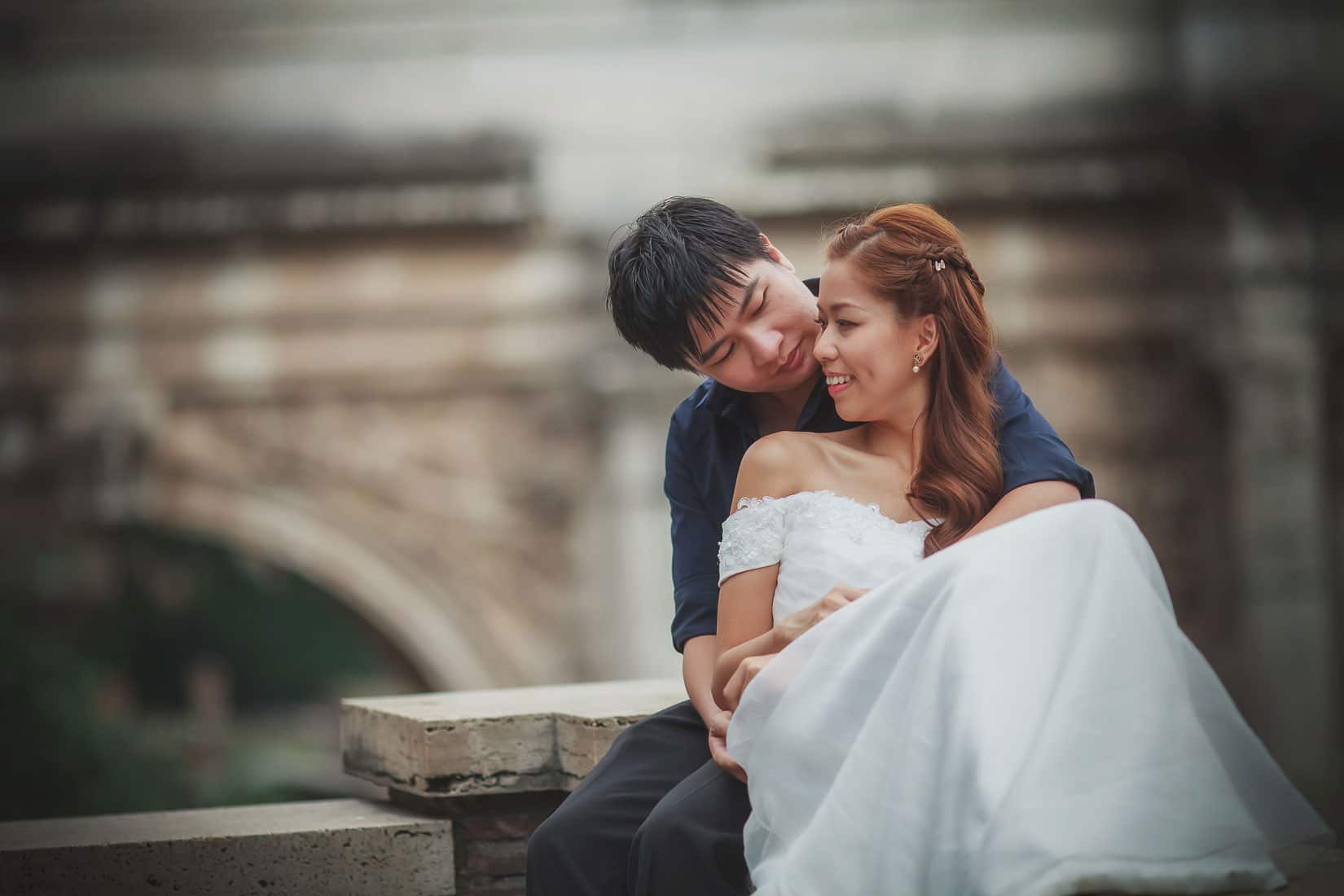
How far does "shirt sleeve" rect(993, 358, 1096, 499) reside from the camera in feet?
7.55

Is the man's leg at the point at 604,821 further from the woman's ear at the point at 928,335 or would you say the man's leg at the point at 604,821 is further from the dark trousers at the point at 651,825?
the woman's ear at the point at 928,335

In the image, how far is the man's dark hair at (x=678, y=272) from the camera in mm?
2488

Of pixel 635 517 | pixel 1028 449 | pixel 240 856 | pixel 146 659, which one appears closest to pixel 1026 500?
pixel 1028 449

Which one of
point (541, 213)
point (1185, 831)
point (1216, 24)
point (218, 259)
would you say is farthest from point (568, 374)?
point (1185, 831)

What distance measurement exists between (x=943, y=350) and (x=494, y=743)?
4.15 feet

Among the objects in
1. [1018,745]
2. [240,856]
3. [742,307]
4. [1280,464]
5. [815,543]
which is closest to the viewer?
[1018,745]

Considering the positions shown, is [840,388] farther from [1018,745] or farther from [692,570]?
[1018,745]

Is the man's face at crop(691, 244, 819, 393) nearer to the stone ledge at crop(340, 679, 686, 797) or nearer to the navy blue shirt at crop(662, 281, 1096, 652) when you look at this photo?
the navy blue shirt at crop(662, 281, 1096, 652)

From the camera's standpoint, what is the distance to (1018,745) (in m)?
1.79

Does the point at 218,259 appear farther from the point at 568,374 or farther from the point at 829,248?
the point at 829,248

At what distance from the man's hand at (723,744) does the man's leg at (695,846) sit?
0.04m

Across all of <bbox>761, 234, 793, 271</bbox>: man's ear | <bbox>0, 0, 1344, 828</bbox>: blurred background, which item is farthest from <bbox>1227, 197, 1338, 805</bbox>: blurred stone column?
<bbox>761, 234, 793, 271</bbox>: man's ear

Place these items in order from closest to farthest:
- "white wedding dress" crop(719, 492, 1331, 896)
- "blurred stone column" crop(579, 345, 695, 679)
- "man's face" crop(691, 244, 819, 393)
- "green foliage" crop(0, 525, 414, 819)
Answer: "white wedding dress" crop(719, 492, 1331, 896), "man's face" crop(691, 244, 819, 393), "blurred stone column" crop(579, 345, 695, 679), "green foliage" crop(0, 525, 414, 819)

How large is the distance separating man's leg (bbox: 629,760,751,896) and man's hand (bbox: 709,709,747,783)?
0.14 feet
